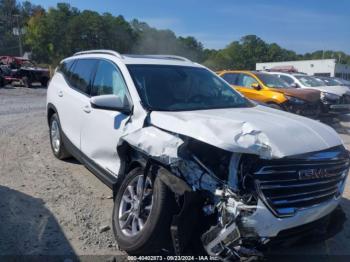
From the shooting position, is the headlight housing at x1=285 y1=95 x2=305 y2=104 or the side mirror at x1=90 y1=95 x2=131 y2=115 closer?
the side mirror at x1=90 y1=95 x2=131 y2=115

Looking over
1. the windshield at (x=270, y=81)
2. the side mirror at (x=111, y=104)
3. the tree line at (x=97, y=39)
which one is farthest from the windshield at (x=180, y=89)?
the tree line at (x=97, y=39)

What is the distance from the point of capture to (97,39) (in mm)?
85312

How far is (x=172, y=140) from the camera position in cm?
347

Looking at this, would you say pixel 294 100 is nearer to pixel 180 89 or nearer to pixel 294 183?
pixel 180 89

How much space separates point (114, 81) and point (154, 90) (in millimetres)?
612

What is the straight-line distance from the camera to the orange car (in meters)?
11.9

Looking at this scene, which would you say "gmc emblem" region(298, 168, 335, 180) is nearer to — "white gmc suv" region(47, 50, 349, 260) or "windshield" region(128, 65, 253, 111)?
"white gmc suv" region(47, 50, 349, 260)

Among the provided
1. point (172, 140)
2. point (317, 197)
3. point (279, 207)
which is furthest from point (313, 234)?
point (172, 140)

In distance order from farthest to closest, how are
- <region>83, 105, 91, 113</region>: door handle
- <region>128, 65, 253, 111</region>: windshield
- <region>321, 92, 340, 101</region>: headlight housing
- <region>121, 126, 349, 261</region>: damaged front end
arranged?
<region>321, 92, 340, 101</region>: headlight housing → <region>83, 105, 91, 113</region>: door handle → <region>128, 65, 253, 111</region>: windshield → <region>121, 126, 349, 261</region>: damaged front end

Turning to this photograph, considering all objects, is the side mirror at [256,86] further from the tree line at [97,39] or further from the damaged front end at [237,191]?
the tree line at [97,39]

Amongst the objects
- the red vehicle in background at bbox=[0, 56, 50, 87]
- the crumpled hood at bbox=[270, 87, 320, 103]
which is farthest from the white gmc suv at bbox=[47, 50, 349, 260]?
the red vehicle in background at bbox=[0, 56, 50, 87]

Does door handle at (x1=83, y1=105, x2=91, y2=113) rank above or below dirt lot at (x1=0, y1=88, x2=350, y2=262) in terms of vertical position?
above

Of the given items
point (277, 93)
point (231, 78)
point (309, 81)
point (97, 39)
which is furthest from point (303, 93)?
point (97, 39)

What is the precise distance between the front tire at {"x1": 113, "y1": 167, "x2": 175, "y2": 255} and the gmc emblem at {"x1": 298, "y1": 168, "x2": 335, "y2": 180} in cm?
108
